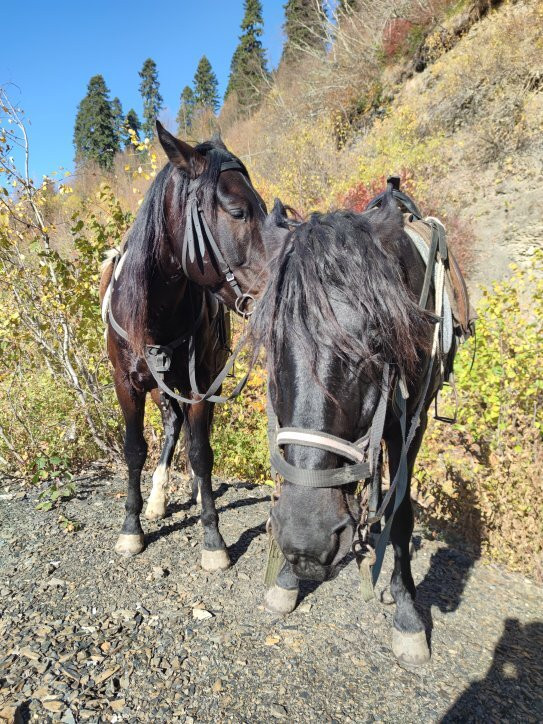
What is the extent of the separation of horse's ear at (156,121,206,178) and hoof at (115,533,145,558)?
2550 millimetres

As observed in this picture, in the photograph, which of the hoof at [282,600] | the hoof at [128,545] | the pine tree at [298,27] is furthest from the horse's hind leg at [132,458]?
the pine tree at [298,27]

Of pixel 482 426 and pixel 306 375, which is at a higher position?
pixel 306 375

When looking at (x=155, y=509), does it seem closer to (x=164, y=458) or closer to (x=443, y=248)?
(x=164, y=458)

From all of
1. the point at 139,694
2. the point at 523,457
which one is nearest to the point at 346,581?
the point at 139,694

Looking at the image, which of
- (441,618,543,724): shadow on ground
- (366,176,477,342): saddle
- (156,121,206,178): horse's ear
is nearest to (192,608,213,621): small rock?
(441,618,543,724): shadow on ground

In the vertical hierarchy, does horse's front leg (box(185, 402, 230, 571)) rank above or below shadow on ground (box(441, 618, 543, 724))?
above

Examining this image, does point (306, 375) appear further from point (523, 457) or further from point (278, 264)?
point (523, 457)

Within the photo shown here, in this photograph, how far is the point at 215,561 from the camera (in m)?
3.05

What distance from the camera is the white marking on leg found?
3725mm

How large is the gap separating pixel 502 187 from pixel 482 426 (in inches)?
365

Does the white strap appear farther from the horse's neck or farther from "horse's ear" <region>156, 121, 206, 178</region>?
"horse's ear" <region>156, 121, 206, 178</region>

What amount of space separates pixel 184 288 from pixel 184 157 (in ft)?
2.56

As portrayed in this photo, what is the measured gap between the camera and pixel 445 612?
2.74 metres

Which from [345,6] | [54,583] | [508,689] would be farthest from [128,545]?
[345,6]
